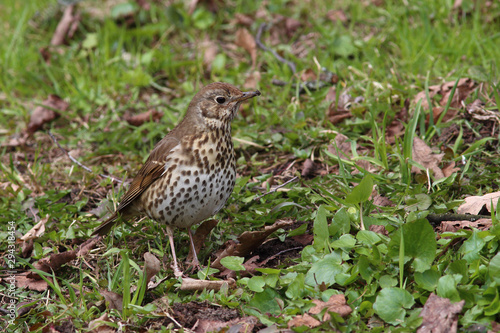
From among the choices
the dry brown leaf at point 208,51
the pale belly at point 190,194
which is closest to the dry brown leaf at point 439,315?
the pale belly at point 190,194

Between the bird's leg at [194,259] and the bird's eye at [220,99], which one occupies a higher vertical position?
the bird's eye at [220,99]

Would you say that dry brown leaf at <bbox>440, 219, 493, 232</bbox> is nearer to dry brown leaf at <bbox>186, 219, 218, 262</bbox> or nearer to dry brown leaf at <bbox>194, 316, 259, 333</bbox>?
dry brown leaf at <bbox>194, 316, 259, 333</bbox>

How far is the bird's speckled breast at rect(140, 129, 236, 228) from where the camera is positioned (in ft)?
11.5

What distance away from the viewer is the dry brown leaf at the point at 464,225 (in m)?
3.17

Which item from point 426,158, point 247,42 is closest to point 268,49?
point 247,42

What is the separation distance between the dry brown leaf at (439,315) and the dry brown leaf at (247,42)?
13.0 feet

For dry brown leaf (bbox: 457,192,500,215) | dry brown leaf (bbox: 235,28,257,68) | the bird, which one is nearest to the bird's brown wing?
the bird

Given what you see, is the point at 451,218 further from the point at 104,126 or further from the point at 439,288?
the point at 104,126

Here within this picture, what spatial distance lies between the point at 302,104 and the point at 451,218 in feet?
7.14

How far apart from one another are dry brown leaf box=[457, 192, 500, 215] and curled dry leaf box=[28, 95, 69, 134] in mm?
4082

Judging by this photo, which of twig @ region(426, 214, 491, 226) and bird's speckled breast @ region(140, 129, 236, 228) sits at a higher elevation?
bird's speckled breast @ region(140, 129, 236, 228)

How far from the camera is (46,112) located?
5801mm

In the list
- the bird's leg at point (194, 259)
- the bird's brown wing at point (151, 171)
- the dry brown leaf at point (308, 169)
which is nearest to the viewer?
the bird's leg at point (194, 259)

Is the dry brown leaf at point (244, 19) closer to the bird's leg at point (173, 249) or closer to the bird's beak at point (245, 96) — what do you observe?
the bird's beak at point (245, 96)
